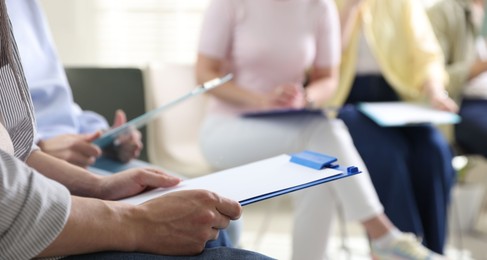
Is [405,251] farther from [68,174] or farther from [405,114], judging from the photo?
[68,174]

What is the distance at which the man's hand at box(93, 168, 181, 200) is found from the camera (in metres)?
1.03

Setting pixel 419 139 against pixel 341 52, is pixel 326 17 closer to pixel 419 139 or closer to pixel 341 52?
pixel 341 52

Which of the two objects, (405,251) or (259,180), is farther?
(405,251)

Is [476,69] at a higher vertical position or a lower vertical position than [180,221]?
lower

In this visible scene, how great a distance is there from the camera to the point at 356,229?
303 centimetres

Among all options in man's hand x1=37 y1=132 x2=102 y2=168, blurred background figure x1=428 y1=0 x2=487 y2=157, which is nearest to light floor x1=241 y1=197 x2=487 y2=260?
blurred background figure x1=428 y1=0 x2=487 y2=157

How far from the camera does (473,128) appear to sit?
8.34 ft

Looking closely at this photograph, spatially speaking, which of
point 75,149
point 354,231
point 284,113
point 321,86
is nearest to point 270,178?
point 75,149

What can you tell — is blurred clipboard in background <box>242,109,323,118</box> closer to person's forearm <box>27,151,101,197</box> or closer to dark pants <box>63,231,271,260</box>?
person's forearm <box>27,151,101,197</box>

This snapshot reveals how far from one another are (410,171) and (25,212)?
5.82 feet

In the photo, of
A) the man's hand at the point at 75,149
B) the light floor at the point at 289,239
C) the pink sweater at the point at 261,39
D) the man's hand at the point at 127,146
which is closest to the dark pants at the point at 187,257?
the man's hand at the point at 75,149

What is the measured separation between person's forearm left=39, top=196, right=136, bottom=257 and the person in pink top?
93 cm

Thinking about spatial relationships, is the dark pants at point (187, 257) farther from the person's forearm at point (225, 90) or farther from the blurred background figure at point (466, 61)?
the blurred background figure at point (466, 61)

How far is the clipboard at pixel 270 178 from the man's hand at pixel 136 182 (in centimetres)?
1
